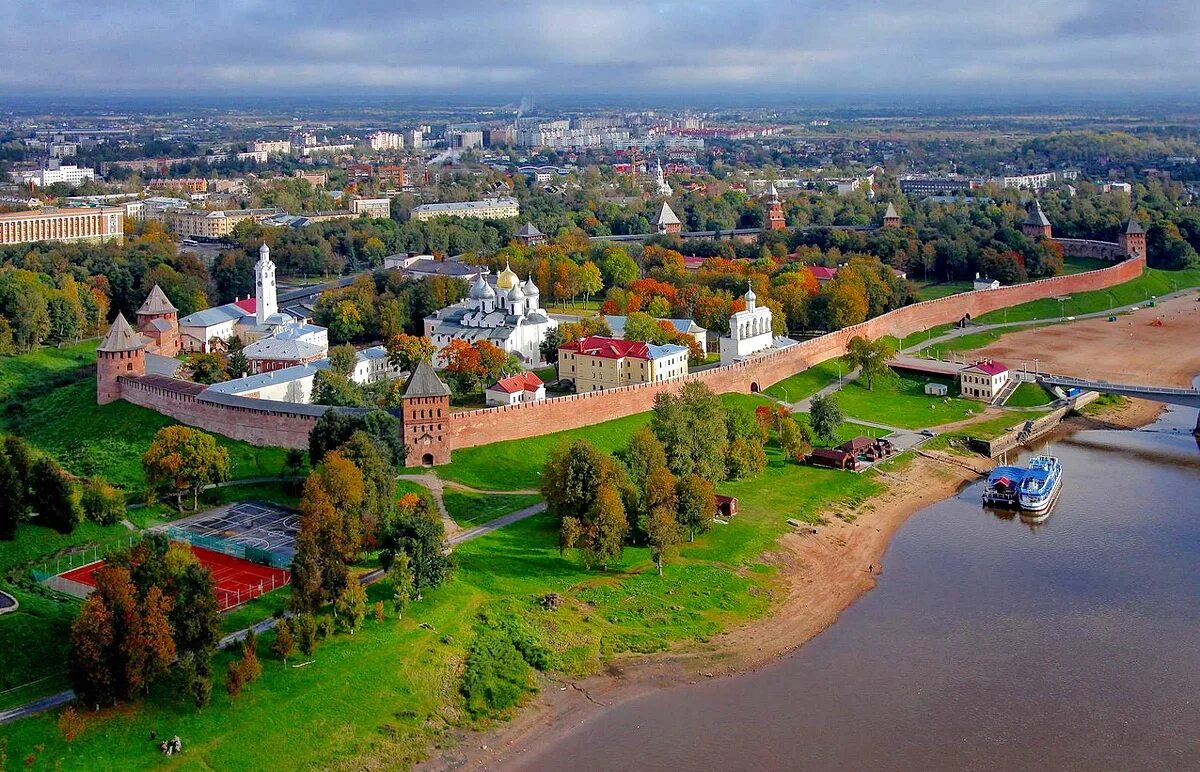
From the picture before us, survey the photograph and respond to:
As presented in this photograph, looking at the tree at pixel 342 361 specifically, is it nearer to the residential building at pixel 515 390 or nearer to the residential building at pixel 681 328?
the residential building at pixel 515 390

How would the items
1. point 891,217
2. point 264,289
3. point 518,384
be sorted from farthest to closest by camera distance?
point 891,217 < point 264,289 < point 518,384

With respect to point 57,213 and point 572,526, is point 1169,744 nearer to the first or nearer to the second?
point 572,526

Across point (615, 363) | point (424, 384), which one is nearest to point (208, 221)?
point (615, 363)

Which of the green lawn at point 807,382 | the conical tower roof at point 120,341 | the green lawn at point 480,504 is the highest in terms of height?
the conical tower roof at point 120,341

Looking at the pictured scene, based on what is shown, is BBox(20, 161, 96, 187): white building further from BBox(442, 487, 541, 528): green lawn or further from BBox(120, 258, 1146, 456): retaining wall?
BBox(442, 487, 541, 528): green lawn

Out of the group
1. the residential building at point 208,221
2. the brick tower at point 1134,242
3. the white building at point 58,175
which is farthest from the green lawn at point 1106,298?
the white building at point 58,175

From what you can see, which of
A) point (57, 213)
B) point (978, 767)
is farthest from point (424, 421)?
point (57, 213)

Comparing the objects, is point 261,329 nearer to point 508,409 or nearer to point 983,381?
point 508,409
